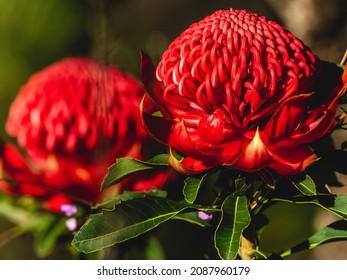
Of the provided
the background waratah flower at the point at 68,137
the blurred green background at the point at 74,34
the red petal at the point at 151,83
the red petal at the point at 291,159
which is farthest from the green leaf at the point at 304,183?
the blurred green background at the point at 74,34

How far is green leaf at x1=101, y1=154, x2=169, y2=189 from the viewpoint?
114 cm

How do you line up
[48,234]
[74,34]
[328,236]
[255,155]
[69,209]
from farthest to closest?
[74,34], [48,234], [69,209], [328,236], [255,155]

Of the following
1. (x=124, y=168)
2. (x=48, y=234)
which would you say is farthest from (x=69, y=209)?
(x=124, y=168)

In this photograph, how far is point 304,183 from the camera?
1067mm

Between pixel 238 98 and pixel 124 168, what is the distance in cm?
26

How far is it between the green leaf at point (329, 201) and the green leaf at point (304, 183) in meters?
0.05

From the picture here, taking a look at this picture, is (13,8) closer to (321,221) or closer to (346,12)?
(346,12)

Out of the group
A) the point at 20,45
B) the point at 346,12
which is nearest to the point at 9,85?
the point at 20,45

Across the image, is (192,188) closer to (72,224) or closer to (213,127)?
(213,127)

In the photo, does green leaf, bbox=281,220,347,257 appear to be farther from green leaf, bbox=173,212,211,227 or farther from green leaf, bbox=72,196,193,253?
green leaf, bbox=72,196,193,253

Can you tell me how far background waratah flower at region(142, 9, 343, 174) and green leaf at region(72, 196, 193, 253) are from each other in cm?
9

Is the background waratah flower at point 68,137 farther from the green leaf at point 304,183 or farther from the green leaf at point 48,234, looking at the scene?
the green leaf at point 304,183

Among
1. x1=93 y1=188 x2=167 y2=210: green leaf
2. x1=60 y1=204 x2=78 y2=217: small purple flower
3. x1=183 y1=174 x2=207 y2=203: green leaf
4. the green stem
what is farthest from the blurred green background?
x1=183 y1=174 x2=207 y2=203: green leaf

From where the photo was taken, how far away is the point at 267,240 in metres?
2.88
